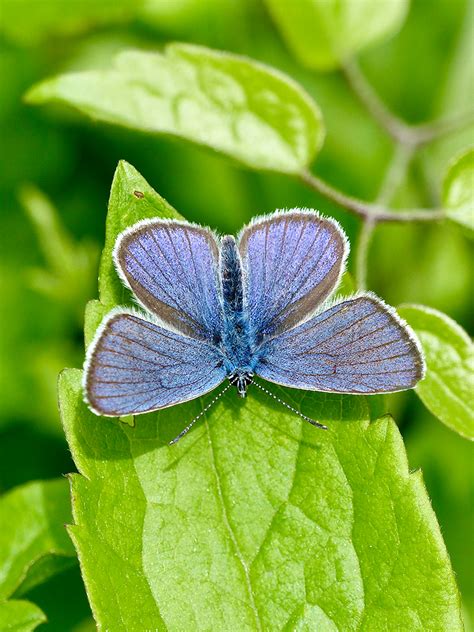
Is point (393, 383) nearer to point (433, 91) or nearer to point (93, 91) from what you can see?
point (93, 91)

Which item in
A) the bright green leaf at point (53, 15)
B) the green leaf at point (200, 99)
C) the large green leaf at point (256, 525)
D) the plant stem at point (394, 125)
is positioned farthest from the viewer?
the bright green leaf at point (53, 15)

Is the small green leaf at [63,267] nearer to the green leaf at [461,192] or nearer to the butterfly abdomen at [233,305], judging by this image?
the butterfly abdomen at [233,305]

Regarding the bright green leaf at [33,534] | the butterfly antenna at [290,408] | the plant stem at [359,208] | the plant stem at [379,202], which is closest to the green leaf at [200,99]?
the plant stem at [359,208]

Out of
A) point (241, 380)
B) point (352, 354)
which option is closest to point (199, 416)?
point (241, 380)

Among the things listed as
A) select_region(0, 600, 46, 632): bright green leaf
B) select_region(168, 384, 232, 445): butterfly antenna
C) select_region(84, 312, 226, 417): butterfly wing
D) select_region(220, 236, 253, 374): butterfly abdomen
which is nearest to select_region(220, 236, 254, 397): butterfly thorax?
select_region(220, 236, 253, 374): butterfly abdomen

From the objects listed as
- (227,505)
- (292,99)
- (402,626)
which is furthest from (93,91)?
(402,626)

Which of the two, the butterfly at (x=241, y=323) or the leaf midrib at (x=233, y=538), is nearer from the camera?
the leaf midrib at (x=233, y=538)

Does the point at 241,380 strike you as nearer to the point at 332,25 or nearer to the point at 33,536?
the point at 33,536

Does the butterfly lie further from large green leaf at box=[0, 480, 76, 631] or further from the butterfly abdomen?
large green leaf at box=[0, 480, 76, 631]
